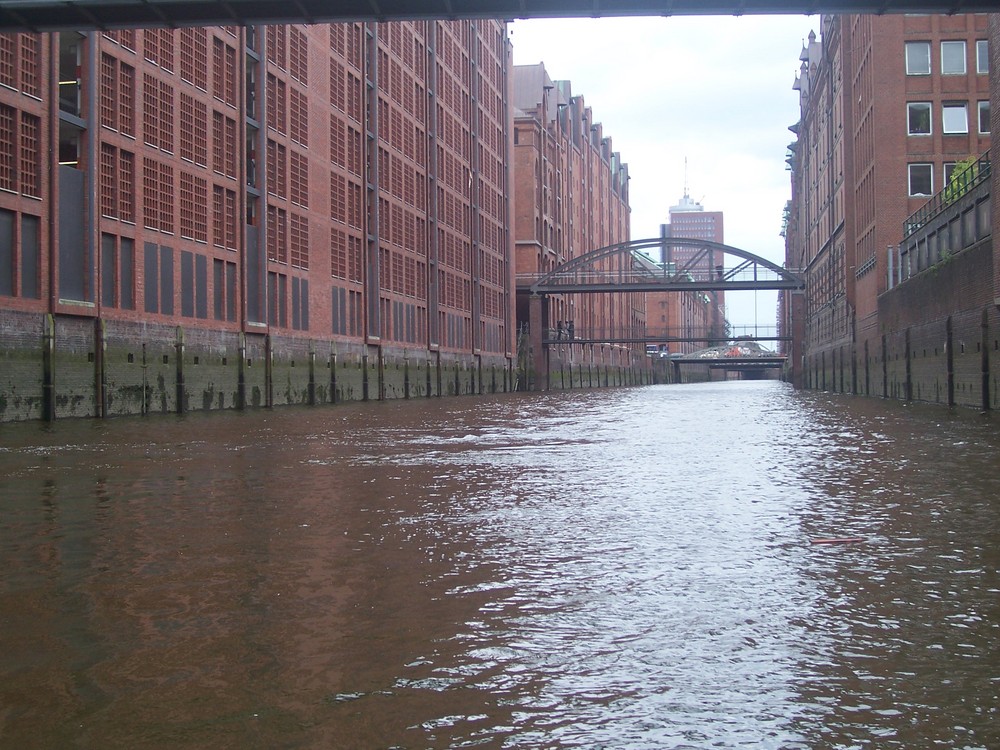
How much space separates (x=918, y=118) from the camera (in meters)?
51.1

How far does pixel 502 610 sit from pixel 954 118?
50.3m

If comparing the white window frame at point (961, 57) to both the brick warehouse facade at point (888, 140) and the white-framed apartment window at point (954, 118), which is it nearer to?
the brick warehouse facade at point (888, 140)

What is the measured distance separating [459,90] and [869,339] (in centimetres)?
3325

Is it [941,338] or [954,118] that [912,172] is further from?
[941,338]

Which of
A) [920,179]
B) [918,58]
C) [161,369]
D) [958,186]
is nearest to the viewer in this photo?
[161,369]

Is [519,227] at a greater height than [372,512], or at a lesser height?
greater

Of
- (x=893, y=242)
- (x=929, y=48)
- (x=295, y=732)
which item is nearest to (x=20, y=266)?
(x=295, y=732)

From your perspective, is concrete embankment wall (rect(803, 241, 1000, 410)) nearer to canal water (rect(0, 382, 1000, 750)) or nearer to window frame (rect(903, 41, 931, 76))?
window frame (rect(903, 41, 931, 76))

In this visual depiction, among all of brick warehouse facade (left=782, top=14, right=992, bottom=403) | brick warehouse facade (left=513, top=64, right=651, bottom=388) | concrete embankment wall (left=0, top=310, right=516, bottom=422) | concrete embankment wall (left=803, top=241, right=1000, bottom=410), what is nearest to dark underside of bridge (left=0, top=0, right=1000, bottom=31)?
concrete embankment wall (left=0, top=310, right=516, bottom=422)

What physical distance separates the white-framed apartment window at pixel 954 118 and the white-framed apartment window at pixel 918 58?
1785 mm

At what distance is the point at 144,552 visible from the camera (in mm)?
7707

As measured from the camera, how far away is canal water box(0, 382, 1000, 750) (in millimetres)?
4109

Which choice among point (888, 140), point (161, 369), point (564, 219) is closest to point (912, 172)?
point (888, 140)

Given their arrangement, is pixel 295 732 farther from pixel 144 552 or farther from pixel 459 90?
pixel 459 90
